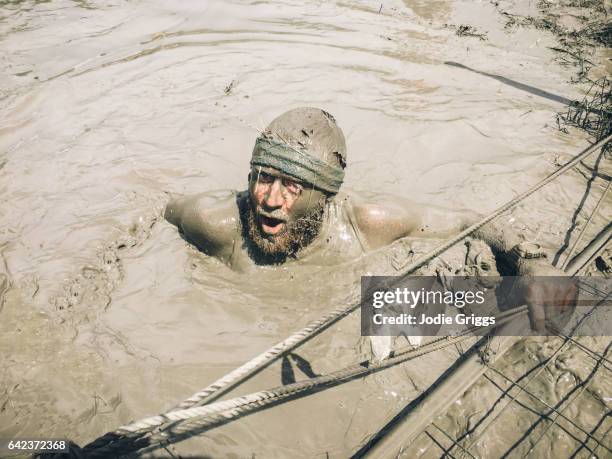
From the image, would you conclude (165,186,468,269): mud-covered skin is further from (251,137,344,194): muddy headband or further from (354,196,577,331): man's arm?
(251,137,344,194): muddy headband

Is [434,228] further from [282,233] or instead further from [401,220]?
[282,233]

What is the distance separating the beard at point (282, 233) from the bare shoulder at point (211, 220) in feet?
0.39

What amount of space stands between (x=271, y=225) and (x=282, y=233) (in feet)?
0.43

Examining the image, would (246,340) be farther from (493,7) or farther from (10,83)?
(493,7)

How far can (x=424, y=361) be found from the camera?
9.50 feet

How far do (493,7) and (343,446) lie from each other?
419 inches

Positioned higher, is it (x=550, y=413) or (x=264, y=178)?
(x=264, y=178)

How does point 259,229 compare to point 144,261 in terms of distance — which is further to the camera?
point 144,261

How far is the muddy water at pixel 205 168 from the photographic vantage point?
2.73m

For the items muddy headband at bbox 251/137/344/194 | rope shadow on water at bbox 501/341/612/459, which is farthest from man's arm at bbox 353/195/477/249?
rope shadow on water at bbox 501/341/612/459

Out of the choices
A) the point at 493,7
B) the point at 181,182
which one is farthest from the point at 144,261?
the point at 493,7

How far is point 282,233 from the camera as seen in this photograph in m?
3.29

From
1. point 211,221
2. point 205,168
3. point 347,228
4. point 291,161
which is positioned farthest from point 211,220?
point 205,168

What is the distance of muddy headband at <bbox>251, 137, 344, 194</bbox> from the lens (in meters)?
3.09
